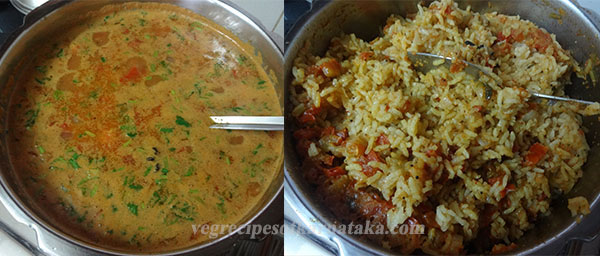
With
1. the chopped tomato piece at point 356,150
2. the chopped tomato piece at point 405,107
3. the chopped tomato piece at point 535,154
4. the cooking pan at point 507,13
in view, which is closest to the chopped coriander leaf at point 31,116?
the cooking pan at point 507,13

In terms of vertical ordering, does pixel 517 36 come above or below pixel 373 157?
above

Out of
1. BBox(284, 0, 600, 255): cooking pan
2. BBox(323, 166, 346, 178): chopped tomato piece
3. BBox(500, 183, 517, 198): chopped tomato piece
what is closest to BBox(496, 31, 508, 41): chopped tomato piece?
BBox(284, 0, 600, 255): cooking pan

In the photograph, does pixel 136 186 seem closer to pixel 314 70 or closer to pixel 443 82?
pixel 314 70

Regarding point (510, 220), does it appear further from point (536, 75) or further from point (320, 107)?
point (320, 107)

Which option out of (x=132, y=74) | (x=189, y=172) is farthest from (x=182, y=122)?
(x=132, y=74)

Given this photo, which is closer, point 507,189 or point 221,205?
point 507,189
